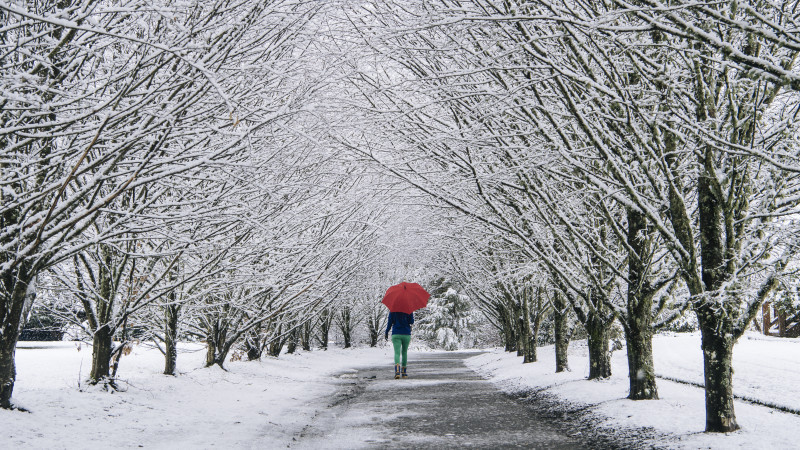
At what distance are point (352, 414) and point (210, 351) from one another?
21.4 feet

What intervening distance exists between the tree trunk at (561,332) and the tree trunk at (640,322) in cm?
470

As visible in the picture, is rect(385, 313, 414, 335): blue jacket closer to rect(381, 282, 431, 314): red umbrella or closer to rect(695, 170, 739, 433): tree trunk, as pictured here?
rect(381, 282, 431, 314): red umbrella

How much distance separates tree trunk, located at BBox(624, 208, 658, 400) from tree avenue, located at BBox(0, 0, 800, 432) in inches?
1.1

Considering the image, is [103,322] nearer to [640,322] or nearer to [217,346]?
[217,346]

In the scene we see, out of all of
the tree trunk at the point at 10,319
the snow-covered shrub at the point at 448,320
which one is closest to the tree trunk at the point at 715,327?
the tree trunk at the point at 10,319

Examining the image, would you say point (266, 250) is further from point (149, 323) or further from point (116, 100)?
point (116, 100)

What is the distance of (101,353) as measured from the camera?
25.9 ft

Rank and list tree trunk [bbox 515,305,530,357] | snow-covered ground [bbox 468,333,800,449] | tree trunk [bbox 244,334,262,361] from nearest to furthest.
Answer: snow-covered ground [bbox 468,333,800,449]
tree trunk [bbox 515,305,530,357]
tree trunk [bbox 244,334,262,361]

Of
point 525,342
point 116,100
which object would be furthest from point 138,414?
point 525,342

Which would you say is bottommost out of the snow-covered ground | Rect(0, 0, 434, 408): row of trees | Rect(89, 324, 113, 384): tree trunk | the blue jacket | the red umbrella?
the snow-covered ground

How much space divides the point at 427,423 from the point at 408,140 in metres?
3.82

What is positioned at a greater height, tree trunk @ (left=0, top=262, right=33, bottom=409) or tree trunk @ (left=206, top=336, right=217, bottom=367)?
tree trunk @ (left=0, top=262, right=33, bottom=409)

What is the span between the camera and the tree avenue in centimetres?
474

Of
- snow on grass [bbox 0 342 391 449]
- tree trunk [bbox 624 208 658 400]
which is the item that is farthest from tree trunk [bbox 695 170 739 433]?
snow on grass [bbox 0 342 391 449]
